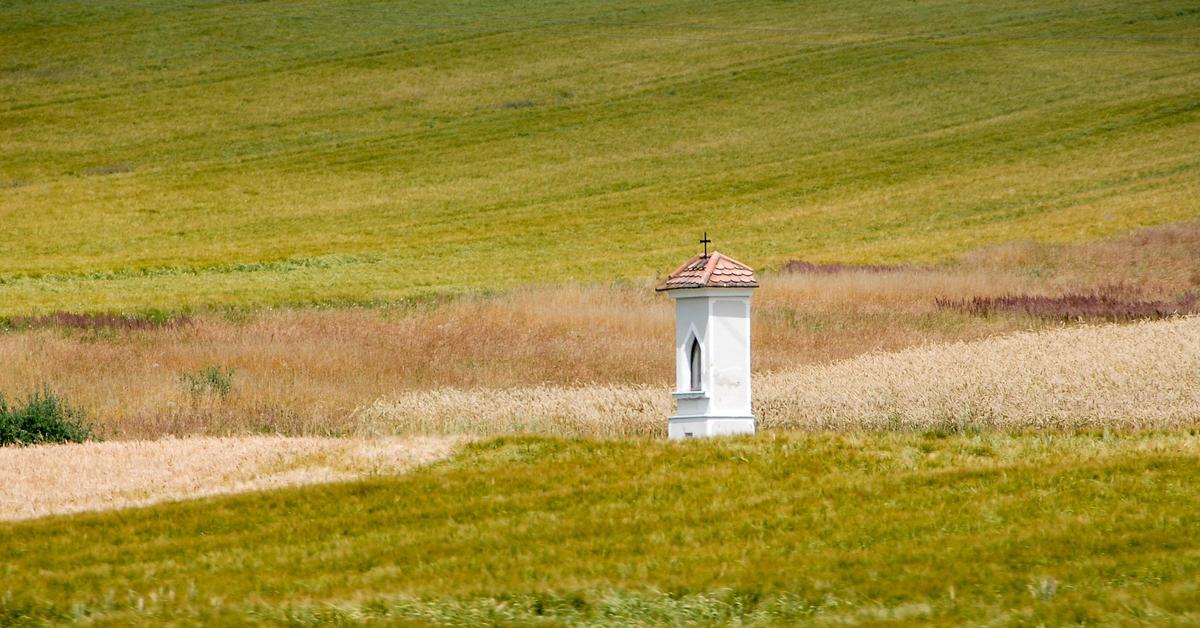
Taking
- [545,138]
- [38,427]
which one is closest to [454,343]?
[38,427]

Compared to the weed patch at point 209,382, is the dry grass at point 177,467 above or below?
below

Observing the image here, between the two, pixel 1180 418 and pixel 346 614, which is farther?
pixel 1180 418

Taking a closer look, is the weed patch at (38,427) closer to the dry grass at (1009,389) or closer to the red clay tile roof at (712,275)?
the red clay tile roof at (712,275)

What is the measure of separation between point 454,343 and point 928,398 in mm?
11961

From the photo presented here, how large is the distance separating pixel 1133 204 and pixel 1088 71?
24712 mm

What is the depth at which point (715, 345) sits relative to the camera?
1925cm

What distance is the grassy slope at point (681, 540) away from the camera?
1180 centimetres

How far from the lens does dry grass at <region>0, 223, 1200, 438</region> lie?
24844mm

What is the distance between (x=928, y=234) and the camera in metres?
50.4

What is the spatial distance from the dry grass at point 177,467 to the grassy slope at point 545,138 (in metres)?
18.9

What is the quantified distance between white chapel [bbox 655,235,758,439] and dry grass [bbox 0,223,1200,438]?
5624 mm

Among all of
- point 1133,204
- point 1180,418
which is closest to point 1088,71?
point 1133,204

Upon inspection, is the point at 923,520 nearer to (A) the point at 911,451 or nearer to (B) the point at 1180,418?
(A) the point at 911,451

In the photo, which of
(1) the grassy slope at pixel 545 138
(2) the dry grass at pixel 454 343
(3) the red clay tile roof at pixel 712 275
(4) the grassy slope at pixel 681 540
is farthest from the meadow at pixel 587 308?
(3) the red clay tile roof at pixel 712 275
